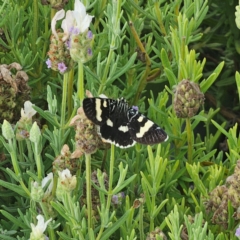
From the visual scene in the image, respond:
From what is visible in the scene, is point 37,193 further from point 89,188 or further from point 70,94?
point 70,94

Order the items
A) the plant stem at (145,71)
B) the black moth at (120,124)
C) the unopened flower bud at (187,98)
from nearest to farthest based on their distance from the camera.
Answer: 1. the black moth at (120,124)
2. the unopened flower bud at (187,98)
3. the plant stem at (145,71)

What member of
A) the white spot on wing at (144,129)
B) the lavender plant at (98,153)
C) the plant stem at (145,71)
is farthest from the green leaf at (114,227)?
the plant stem at (145,71)

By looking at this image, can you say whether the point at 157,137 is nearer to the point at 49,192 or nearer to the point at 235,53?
the point at 49,192

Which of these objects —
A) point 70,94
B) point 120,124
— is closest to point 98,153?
point 70,94

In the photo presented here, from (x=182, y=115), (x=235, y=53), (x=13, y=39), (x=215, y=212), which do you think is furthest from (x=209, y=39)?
(x=215, y=212)

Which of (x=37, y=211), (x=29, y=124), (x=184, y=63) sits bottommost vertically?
(x=37, y=211)

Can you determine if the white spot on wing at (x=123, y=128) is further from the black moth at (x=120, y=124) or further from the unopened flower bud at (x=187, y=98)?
the unopened flower bud at (x=187, y=98)

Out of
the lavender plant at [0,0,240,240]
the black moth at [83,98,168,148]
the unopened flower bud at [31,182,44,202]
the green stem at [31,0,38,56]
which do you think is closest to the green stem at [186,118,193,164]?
the lavender plant at [0,0,240,240]

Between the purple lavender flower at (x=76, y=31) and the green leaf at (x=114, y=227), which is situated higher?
the purple lavender flower at (x=76, y=31)
